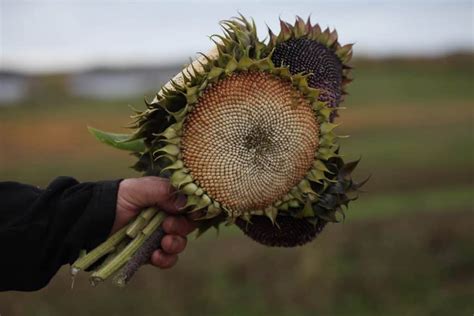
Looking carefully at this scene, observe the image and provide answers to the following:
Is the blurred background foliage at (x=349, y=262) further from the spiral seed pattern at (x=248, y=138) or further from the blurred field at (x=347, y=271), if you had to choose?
the spiral seed pattern at (x=248, y=138)

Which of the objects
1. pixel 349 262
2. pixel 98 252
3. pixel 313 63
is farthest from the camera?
pixel 349 262

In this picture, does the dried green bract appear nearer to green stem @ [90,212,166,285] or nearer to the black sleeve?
green stem @ [90,212,166,285]

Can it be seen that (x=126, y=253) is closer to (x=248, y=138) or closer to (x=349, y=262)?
(x=248, y=138)

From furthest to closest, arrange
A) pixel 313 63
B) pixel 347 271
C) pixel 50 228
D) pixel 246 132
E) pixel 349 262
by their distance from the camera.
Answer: pixel 349 262, pixel 347 271, pixel 50 228, pixel 313 63, pixel 246 132

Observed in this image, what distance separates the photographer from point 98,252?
3.57 metres

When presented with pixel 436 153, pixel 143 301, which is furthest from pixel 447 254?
pixel 436 153

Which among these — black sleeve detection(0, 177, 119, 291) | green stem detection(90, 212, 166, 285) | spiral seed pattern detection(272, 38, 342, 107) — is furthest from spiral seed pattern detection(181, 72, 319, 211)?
black sleeve detection(0, 177, 119, 291)

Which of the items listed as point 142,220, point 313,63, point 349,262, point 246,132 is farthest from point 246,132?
point 349,262

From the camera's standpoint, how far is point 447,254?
10203 mm

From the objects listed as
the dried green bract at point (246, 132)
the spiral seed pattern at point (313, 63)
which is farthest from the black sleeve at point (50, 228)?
the spiral seed pattern at point (313, 63)

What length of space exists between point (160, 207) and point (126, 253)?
0.24m

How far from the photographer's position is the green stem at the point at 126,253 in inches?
137

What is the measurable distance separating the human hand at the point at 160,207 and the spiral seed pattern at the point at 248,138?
28 centimetres

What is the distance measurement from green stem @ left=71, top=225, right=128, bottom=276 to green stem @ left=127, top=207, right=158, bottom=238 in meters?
0.05
